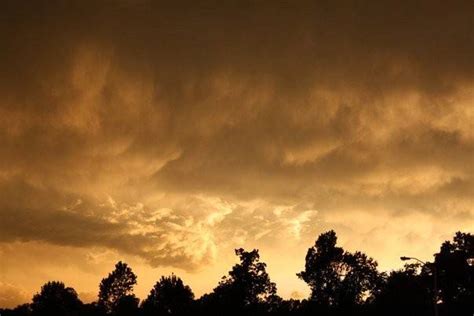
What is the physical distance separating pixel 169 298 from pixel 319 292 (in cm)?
4163

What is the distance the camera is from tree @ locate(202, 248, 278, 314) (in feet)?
398

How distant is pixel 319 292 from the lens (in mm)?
113688

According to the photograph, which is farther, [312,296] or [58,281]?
[58,281]

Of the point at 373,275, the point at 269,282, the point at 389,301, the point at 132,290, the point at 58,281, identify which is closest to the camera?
the point at 389,301

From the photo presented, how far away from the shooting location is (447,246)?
11175 centimetres

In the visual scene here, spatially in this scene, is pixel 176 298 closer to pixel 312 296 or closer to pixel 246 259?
pixel 246 259

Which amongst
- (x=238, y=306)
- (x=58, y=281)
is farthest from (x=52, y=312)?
(x=238, y=306)

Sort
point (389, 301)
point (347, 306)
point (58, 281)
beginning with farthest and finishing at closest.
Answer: point (58, 281), point (347, 306), point (389, 301)

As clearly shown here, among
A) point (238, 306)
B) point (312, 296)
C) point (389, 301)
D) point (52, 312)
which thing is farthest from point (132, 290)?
point (389, 301)

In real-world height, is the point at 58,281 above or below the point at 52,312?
above

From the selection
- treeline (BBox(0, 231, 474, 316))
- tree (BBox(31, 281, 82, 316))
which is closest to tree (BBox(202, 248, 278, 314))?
treeline (BBox(0, 231, 474, 316))

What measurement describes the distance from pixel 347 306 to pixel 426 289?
16302 mm

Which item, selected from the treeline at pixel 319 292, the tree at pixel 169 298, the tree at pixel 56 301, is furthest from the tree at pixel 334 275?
the tree at pixel 56 301

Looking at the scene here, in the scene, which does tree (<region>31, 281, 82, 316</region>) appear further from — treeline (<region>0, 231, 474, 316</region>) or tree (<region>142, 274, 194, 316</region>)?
tree (<region>142, 274, 194, 316</region>)
